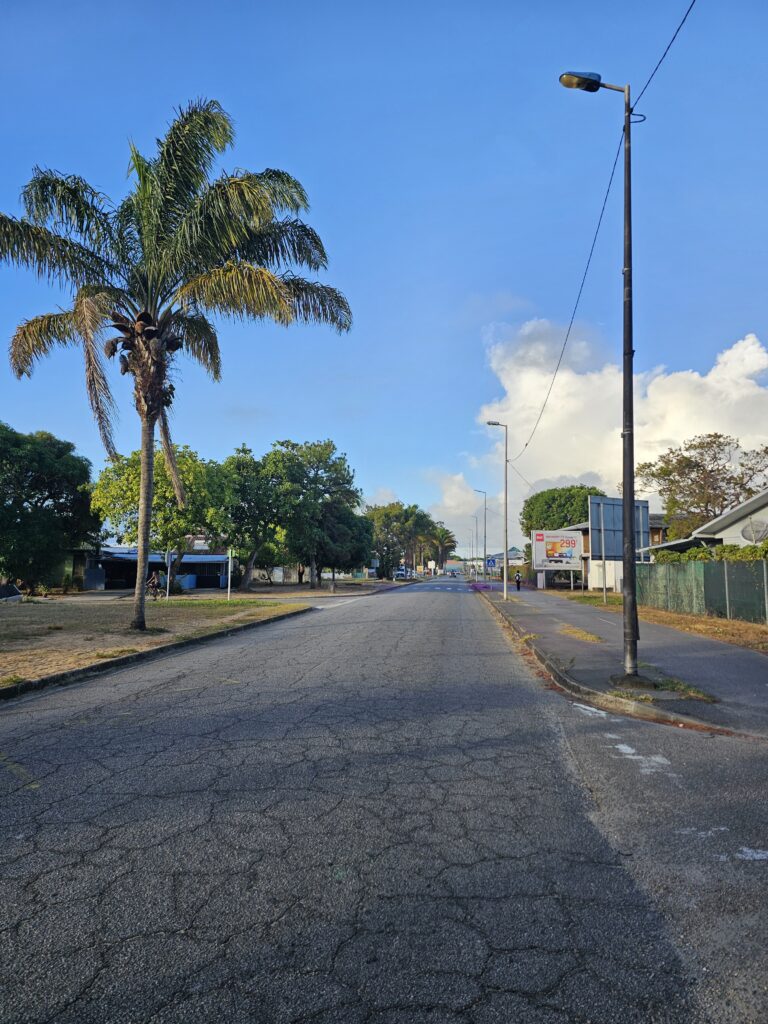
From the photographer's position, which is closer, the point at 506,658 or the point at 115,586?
the point at 506,658

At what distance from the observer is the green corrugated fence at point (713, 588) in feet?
59.4

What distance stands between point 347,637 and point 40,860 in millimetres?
10971

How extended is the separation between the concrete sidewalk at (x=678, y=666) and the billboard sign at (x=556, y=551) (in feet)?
117

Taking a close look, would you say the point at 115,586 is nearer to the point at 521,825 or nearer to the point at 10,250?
the point at 10,250

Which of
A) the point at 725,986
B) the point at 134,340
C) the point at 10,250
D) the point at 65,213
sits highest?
the point at 65,213

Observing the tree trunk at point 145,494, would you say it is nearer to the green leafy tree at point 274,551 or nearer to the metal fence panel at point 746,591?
the metal fence panel at point 746,591

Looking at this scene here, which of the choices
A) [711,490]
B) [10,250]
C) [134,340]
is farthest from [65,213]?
[711,490]

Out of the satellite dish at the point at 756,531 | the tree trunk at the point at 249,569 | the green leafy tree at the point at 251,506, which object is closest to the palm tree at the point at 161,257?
the satellite dish at the point at 756,531

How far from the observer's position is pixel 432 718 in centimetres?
652

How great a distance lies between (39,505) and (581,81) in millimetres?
40477

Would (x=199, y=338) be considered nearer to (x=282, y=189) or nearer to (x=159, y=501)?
(x=282, y=189)

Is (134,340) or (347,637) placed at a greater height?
(134,340)

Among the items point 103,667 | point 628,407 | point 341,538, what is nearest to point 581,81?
point 628,407

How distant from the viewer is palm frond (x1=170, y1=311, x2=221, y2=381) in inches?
588
